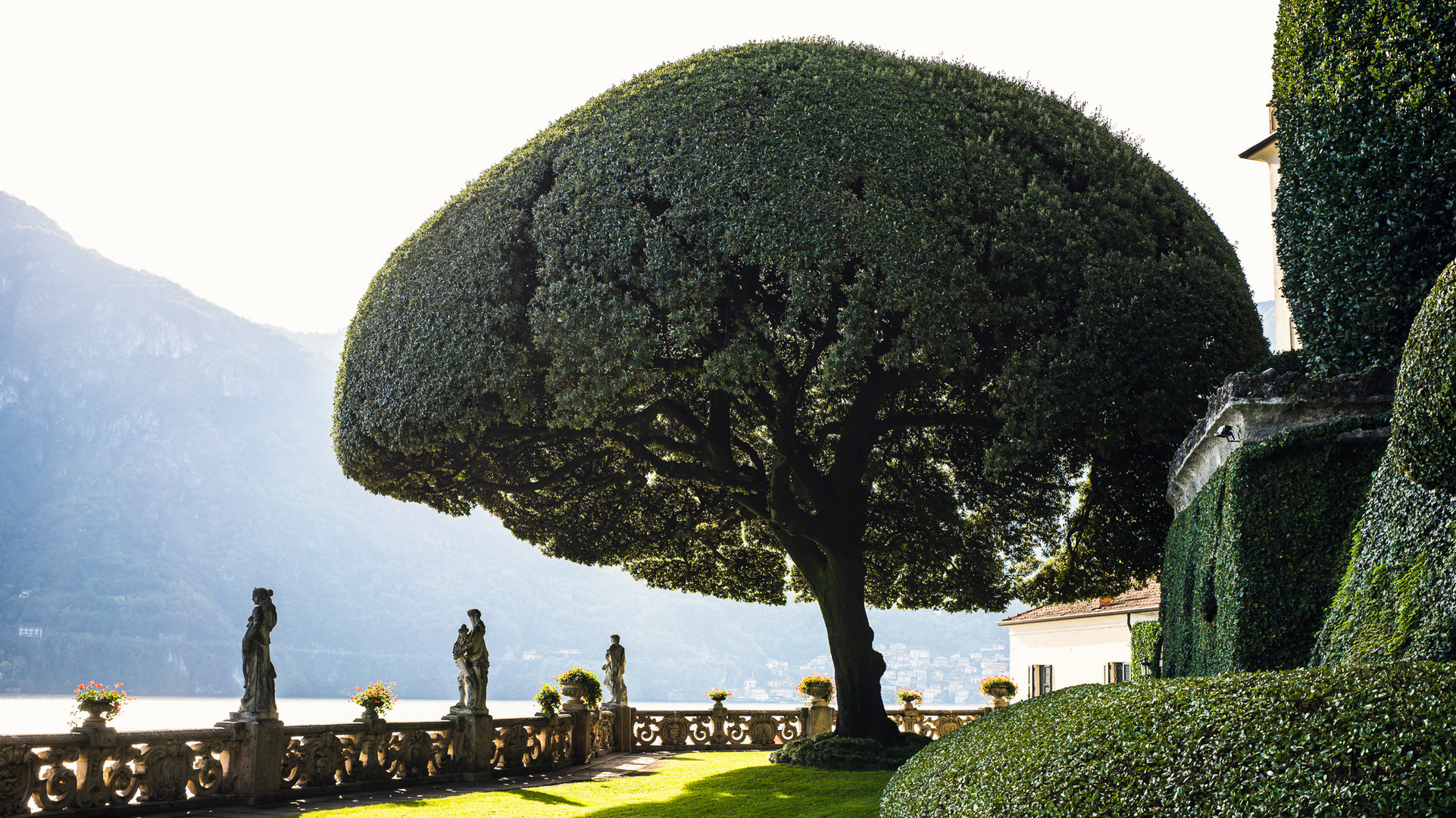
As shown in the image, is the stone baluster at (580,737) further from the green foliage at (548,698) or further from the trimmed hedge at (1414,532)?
the trimmed hedge at (1414,532)

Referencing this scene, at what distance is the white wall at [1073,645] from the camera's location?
1288 inches

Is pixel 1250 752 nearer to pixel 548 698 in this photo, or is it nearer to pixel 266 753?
pixel 266 753

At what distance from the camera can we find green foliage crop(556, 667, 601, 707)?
22.1 m

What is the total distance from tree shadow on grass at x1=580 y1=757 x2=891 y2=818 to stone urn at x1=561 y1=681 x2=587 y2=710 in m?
5.45

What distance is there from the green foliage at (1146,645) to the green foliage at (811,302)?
188cm

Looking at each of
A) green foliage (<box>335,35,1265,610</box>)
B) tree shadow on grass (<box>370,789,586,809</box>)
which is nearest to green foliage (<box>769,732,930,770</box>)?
green foliage (<box>335,35,1265,610</box>)

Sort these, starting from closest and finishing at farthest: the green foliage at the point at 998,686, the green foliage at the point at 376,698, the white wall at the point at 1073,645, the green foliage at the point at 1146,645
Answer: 1. the green foliage at the point at 1146,645
2. the green foliage at the point at 376,698
3. the green foliage at the point at 998,686
4. the white wall at the point at 1073,645

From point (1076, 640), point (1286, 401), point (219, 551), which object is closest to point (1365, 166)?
point (1286, 401)

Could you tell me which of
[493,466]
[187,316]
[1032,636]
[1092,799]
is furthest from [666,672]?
[1092,799]

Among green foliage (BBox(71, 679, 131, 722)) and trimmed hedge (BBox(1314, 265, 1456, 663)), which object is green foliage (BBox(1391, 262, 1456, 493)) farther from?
green foliage (BBox(71, 679, 131, 722))

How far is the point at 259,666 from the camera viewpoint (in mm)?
15133

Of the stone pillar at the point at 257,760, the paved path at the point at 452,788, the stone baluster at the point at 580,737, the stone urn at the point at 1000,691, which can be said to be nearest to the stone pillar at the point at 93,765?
the paved path at the point at 452,788

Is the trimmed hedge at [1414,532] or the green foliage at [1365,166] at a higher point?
the green foliage at [1365,166]

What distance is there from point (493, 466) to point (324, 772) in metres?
6.02
